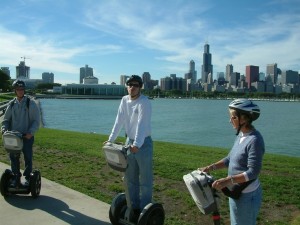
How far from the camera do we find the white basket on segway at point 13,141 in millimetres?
6340

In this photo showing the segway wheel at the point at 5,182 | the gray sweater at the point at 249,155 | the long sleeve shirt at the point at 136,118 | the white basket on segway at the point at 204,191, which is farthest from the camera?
the segway wheel at the point at 5,182

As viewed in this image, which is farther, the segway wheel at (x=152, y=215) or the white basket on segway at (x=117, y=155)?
the segway wheel at (x=152, y=215)

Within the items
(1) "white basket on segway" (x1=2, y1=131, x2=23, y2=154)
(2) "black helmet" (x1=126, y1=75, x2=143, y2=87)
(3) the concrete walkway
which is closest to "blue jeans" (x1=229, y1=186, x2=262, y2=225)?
(2) "black helmet" (x1=126, y1=75, x2=143, y2=87)

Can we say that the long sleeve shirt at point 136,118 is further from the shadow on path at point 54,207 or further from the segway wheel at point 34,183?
the segway wheel at point 34,183

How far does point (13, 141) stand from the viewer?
6379 mm

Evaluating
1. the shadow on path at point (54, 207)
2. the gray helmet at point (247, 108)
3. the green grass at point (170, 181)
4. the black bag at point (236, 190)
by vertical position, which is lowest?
the green grass at point (170, 181)

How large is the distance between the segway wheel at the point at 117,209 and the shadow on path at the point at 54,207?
0.25 meters

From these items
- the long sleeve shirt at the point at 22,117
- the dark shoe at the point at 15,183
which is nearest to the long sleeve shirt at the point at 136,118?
the long sleeve shirt at the point at 22,117

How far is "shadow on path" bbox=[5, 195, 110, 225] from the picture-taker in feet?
19.0

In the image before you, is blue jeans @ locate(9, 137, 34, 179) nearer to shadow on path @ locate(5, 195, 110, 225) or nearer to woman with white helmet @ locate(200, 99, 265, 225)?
shadow on path @ locate(5, 195, 110, 225)

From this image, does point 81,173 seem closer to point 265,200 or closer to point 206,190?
point 265,200

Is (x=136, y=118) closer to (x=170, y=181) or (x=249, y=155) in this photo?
(x=249, y=155)

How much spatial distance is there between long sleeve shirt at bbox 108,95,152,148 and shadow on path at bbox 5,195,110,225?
1296 mm

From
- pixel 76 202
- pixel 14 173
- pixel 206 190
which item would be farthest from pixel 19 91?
pixel 206 190
